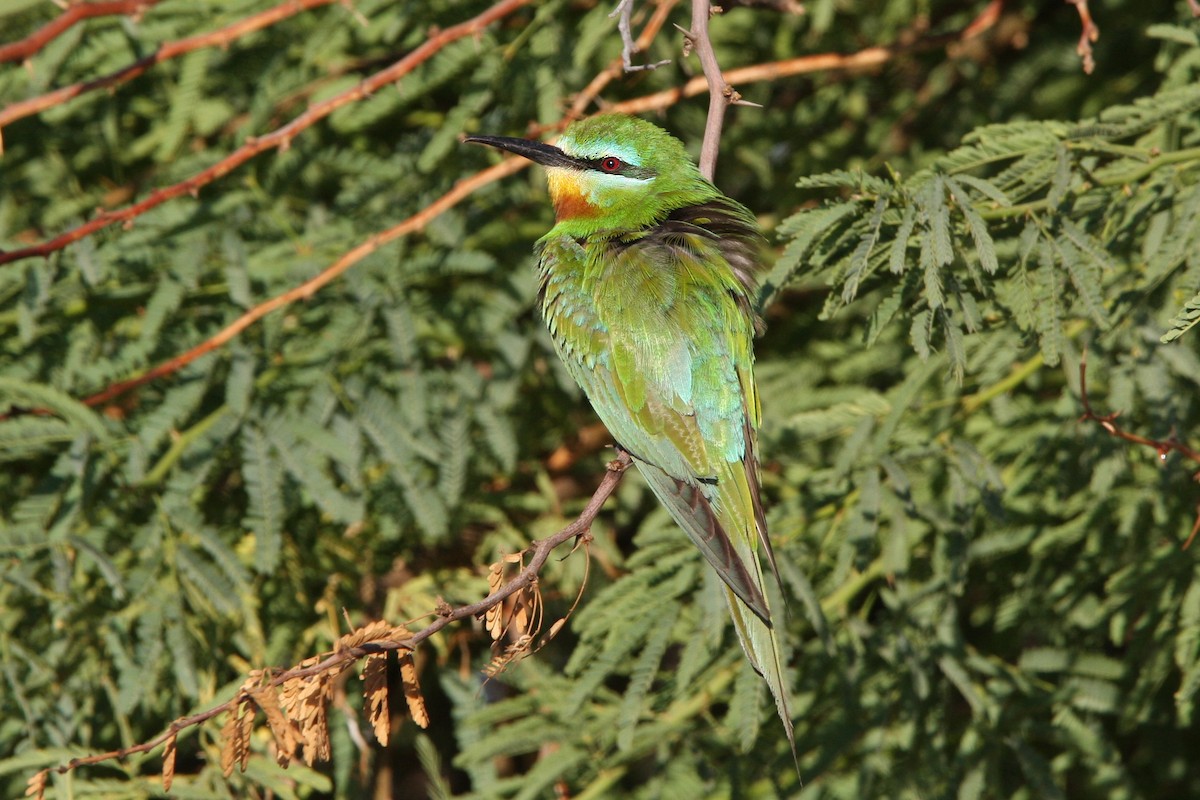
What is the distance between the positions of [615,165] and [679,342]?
0.60 m

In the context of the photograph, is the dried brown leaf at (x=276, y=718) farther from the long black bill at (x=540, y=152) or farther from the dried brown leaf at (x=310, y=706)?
the long black bill at (x=540, y=152)

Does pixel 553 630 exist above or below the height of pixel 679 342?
below

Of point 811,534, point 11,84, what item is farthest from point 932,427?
point 11,84

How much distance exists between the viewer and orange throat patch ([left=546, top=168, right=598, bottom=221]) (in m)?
2.99


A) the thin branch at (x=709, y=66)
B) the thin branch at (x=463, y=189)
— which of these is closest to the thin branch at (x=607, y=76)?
the thin branch at (x=463, y=189)

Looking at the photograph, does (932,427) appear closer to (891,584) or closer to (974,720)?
(891,584)

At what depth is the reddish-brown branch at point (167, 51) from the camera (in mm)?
3098

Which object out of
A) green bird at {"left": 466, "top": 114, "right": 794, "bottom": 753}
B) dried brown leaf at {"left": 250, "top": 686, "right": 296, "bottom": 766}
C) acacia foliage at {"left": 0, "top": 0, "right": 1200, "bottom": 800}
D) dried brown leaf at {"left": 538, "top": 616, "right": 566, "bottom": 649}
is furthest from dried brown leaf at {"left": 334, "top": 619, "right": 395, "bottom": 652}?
acacia foliage at {"left": 0, "top": 0, "right": 1200, "bottom": 800}

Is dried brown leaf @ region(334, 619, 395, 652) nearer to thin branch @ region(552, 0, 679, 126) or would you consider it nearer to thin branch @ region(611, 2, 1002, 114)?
thin branch @ region(552, 0, 679, 126)

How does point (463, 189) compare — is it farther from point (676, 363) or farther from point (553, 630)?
point (553, 630)

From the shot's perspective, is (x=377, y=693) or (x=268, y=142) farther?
(x=268, y=142)

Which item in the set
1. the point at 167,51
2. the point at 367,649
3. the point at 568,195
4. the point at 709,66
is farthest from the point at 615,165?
the point at 367,649

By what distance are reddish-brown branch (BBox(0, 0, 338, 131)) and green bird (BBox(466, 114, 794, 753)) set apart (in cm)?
92

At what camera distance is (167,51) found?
10.6 feet
